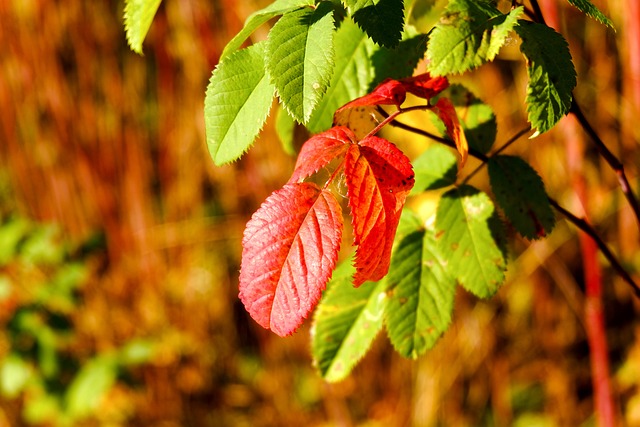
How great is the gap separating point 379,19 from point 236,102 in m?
0.15

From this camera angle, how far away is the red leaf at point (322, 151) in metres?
0.50

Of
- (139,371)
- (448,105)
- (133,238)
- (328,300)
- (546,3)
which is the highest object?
(448,105)

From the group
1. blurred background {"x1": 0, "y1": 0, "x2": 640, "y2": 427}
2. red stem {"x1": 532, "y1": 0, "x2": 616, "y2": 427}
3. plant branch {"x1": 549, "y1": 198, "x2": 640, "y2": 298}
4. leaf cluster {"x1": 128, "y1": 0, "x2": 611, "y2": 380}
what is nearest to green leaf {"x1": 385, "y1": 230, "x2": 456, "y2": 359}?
leaf cluster {"x1": 128, "y1": 0, "x2": 611, "y2": 380}

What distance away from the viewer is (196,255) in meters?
2.23

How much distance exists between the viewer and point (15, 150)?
2182mm

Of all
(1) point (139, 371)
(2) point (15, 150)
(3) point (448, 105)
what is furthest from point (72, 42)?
(3) point (448, 105)

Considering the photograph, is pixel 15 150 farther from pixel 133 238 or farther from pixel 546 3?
pixel 546 3

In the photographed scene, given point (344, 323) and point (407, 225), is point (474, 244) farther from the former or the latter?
point (344, 323)

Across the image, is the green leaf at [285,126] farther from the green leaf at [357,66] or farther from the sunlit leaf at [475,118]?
the sunlit leaf at [475,118]

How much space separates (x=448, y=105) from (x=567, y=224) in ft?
5.19

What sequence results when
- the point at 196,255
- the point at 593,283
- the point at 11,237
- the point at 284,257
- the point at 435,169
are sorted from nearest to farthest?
the point at 284,257 → the point at 435,169 → the point at 593,283 → the point at 11,237 → the point at 196,255

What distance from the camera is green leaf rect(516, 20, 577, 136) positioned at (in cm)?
50

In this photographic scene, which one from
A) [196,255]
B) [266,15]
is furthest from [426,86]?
[196,255]

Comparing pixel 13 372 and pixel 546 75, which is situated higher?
pixel 546 75
